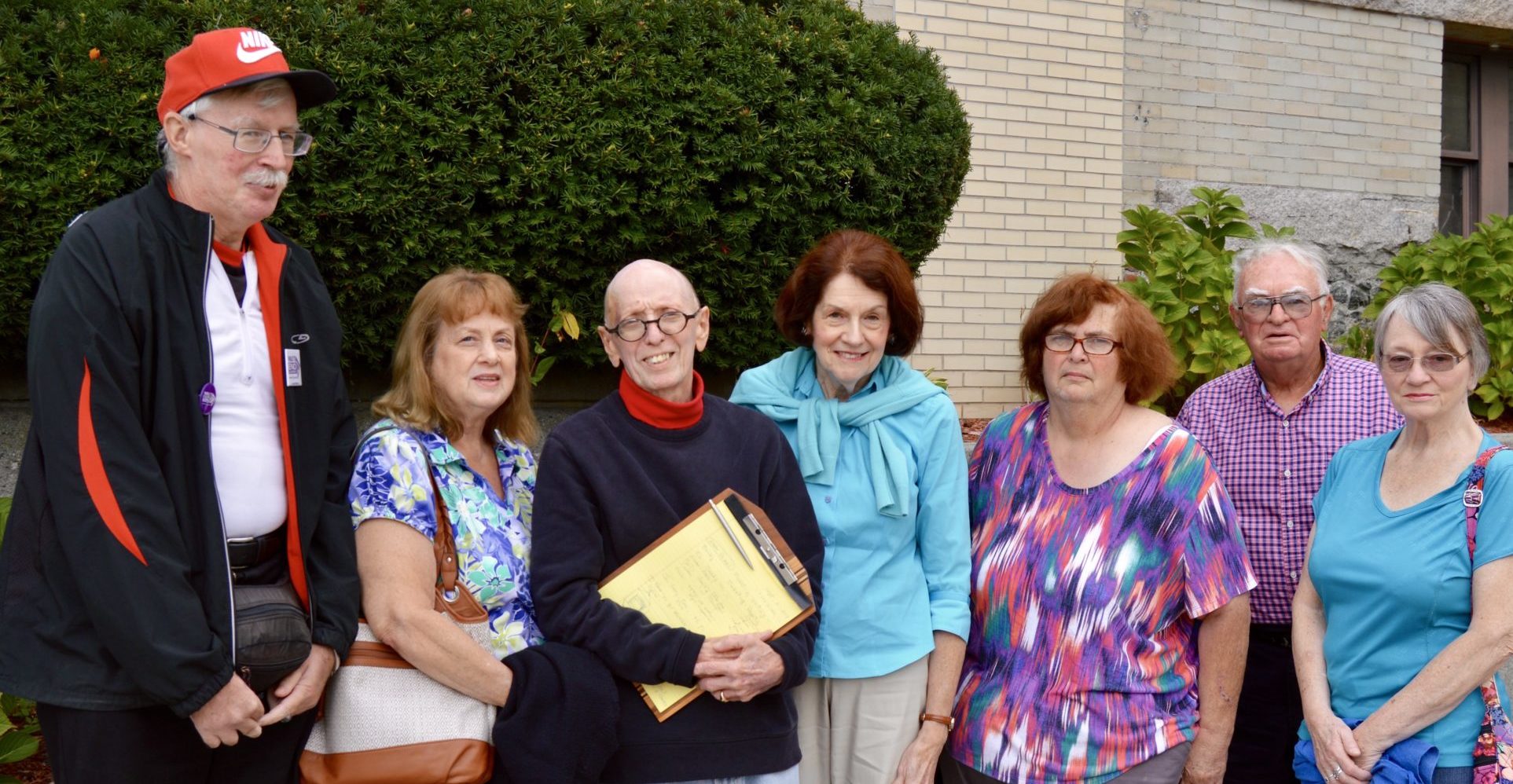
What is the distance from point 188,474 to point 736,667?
122 cm

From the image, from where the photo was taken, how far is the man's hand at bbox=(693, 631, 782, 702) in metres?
2.71

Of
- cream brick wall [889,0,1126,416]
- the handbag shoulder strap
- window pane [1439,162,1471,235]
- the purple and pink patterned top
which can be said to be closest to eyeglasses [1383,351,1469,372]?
the handbag shoulder strap

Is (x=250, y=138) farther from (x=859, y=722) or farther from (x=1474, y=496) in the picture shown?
(x=1474, y=496)

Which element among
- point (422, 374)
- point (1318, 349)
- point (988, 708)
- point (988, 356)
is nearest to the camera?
point (422, 374)

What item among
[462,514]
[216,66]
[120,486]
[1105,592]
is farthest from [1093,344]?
[120,486]

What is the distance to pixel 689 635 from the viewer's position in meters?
2.70

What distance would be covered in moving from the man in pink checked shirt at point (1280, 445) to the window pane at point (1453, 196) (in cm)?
829

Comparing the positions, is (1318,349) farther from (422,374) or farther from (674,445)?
(422,374)

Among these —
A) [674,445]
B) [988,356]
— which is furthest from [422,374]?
[988,356]

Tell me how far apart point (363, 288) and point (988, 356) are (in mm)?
4769

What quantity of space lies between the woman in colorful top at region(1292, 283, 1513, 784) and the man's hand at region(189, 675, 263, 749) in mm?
2533

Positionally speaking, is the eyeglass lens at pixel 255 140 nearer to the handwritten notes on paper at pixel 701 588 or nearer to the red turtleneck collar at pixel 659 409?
the red turtleneck collar at pixel 659 409

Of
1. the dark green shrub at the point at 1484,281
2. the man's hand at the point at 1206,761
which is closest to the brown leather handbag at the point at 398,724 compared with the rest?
the man's hand at the point at 1206,761

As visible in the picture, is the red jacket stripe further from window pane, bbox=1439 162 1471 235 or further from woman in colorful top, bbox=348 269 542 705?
window pane, bbox=1439 162 1471 235
